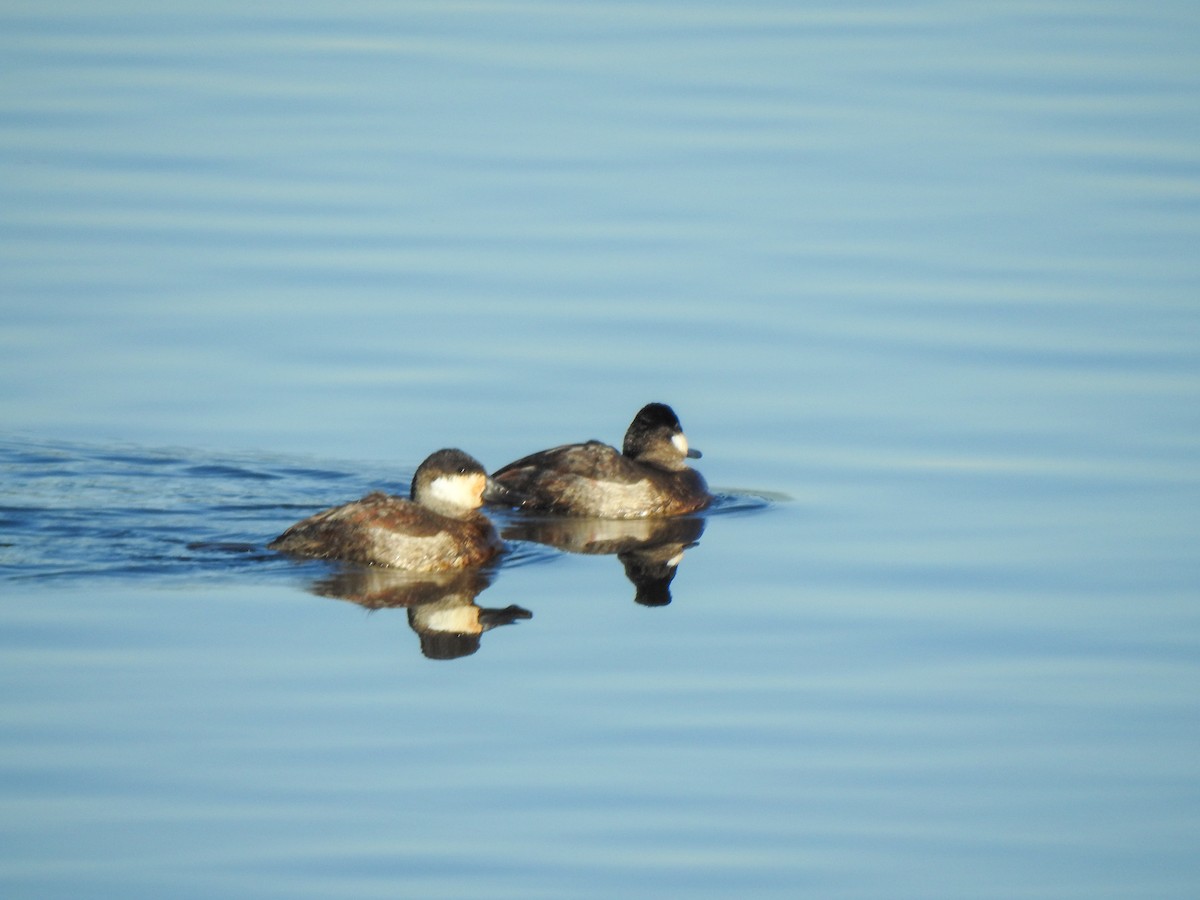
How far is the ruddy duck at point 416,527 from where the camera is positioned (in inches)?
468

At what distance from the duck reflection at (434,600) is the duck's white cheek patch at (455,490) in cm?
53

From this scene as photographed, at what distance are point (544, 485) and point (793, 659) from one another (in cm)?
365

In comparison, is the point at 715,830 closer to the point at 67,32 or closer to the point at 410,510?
the point at 410,510

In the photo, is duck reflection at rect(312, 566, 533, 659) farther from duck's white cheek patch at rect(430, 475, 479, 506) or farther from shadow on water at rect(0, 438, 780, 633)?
duck's white cheek patch at rect(430, 475, 479, 506)

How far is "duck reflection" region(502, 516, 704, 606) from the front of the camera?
12.3m

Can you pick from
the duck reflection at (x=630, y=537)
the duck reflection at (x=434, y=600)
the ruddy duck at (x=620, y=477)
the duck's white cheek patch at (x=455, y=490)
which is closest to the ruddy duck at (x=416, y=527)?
the duck's white cheek patch at (x=455, y=490)

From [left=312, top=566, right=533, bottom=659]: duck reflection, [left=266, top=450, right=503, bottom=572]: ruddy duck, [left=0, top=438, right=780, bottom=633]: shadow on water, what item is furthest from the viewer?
[left=266, top=450, right=503, bottom=572]: ruddy duck

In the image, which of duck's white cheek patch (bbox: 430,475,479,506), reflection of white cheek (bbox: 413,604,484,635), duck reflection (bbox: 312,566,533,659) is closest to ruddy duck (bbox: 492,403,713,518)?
duck's white cheek patch (bbox: 430,475,479,506)

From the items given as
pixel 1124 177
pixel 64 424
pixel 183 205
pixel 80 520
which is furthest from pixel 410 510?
pixel 1124 177

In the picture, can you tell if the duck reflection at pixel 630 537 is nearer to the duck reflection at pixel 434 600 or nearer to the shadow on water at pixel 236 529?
the shadow on water at pixel 236 529

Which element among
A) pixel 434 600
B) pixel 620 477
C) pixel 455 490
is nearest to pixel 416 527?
pixel 455 490

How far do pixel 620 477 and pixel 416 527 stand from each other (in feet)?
7.38

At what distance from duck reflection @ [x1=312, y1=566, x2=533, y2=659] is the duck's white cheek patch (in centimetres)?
53

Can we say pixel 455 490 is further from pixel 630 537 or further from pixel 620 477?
pixel 620 477
